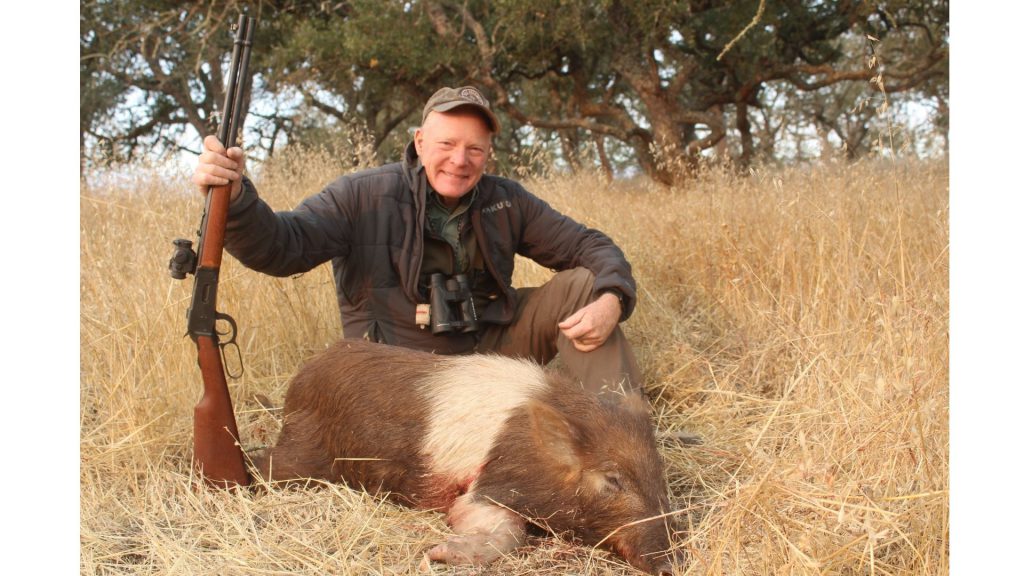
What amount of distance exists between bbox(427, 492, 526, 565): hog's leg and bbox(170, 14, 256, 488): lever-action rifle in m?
1.02

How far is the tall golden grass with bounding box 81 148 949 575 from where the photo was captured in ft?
7.74

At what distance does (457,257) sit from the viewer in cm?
403

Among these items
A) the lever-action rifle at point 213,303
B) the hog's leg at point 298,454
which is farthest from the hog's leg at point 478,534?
the lever-action rifle at point 213,303

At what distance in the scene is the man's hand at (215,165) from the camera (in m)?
2.98

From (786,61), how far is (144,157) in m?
11.2

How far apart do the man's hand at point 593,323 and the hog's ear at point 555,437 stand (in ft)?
3.42

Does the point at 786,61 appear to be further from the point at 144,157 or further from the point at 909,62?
the point at 144,157

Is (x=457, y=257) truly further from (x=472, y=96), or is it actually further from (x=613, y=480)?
(x=613, y=480)

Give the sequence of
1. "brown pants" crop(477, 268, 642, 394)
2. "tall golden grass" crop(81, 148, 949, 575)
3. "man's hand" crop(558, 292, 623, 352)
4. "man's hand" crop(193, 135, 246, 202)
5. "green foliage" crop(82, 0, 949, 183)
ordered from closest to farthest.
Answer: "tall golden grass" crop(81, 148, 949, 575) < "man's hand" crop(193, 135, 246, 202) < "man's hand" crop(558, 292, 623, 352) < "brown pants" crop(477, 268, 642, 394) < "green foliage" crop(82, 0, 949, 183)

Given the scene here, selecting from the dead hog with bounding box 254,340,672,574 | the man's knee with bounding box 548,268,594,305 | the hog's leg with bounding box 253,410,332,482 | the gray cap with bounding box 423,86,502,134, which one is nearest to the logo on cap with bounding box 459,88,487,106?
the gray cap with bounding box 423,86,502,134

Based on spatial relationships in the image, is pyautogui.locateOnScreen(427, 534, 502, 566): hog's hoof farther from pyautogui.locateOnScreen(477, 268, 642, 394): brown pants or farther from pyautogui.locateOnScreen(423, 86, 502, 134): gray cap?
pyautogui.locateOnScreen(423, 86, 502, 134): gray cap

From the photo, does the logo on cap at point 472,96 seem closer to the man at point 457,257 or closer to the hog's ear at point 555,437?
the man at point 457,257

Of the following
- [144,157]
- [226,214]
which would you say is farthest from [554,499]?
[144,157]

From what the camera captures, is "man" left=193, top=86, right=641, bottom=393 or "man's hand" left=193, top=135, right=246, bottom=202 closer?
"man's hand" left=193, top=135, right=246, bottom=202
